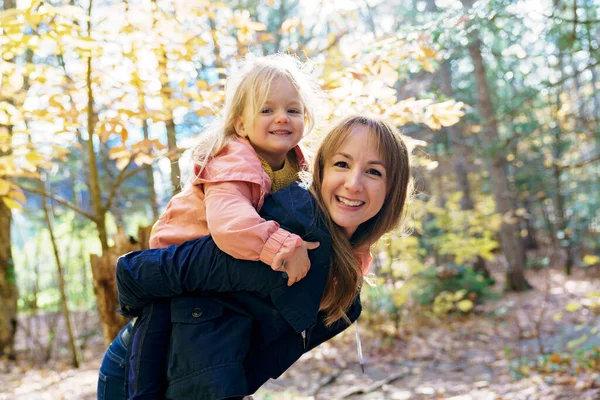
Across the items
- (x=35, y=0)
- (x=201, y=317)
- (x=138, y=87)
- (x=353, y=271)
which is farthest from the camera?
(x=138, y=87)

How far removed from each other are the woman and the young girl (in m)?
0.07

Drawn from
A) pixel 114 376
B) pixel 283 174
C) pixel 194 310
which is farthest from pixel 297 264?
pixel 114 376

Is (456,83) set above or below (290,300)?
above

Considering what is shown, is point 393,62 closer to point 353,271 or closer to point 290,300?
point 353,271

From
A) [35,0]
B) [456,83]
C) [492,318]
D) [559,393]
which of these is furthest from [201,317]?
[456,83]

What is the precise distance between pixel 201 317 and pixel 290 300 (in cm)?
29

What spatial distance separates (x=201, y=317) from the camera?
5.64 ft

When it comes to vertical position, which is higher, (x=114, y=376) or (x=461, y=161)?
(x=461, y=161)

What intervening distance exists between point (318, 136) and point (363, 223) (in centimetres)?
44

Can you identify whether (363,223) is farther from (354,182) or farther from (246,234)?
(246,234)

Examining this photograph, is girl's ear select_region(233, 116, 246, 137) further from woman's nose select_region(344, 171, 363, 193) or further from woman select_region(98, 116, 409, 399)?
woman's nose select_region(344, 171, 363, 193)

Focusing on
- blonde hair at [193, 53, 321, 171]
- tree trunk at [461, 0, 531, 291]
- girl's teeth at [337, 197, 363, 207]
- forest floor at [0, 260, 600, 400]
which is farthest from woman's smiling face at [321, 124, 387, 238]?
tree trunk at [461, 0, 531, 291]

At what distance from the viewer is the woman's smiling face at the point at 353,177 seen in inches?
71.6

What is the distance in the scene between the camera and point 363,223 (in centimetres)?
199
